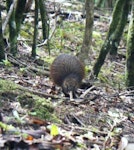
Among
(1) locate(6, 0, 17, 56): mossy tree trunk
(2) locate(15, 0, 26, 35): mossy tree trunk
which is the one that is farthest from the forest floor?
(2) locate(15, 0, 26, 35): mossy tree trunk

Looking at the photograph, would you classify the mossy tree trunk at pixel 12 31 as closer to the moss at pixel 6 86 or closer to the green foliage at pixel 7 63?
the green foliage at pixel 7 63

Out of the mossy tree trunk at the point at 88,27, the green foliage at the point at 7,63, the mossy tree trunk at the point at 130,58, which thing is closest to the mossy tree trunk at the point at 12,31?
the green foliage at the point at 7,63

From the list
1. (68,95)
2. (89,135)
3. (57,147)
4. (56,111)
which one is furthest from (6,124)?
(68,95)

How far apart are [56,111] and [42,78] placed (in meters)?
2.17

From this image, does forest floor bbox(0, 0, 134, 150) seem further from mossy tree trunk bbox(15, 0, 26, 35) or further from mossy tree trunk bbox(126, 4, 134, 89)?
mossy tree trunk bbox(15, 0, 26, 35)

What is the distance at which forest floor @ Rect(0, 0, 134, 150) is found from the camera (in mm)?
3260

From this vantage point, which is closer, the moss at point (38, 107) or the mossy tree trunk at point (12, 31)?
the moss at point (38, 107)

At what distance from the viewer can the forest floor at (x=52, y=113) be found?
3260mm

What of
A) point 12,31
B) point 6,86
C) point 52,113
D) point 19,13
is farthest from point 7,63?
point 52,113

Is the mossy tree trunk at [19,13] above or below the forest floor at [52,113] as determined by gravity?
above

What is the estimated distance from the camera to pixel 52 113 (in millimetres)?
4586

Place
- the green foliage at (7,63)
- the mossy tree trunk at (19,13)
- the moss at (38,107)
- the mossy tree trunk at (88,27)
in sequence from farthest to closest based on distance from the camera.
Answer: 1. the mossy tree trunk at (88,27)
2. the mossy tree trunk at (19,13)
3. the green foliage at (7,63)
4. the moss at (38,107)

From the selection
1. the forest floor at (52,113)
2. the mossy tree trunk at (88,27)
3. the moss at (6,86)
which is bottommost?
the forest floor at (52,113)

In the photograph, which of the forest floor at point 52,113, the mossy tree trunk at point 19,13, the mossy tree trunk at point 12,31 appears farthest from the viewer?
the mossy tree trunk at point 19,13
